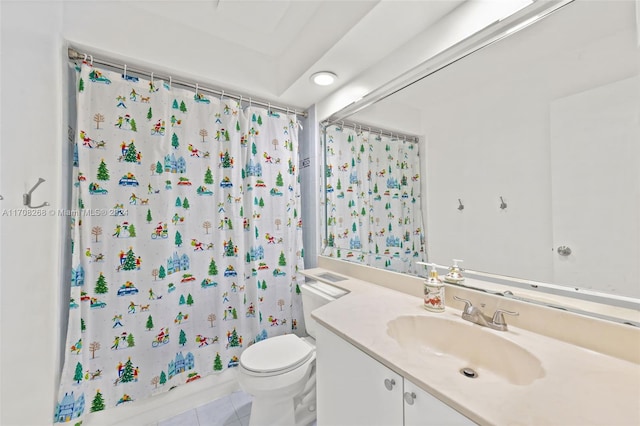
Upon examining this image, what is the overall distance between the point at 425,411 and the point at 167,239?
1574 mm

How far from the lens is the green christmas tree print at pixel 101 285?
137 cm

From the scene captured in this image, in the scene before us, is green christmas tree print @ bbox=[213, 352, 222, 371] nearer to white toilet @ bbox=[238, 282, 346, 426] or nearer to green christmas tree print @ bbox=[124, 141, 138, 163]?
white toilet @ bbox=[238, 282, 346, 426]

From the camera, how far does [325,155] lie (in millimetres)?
1984

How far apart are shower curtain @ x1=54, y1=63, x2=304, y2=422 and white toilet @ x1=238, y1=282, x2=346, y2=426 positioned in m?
0.43

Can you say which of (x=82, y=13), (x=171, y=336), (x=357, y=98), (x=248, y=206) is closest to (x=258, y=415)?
(x=171, y=336)

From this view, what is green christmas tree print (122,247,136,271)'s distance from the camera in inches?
56.7

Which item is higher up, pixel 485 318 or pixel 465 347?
pixel 485 318

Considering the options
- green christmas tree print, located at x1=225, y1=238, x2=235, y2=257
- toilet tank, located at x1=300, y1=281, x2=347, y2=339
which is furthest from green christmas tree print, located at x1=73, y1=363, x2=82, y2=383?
toilet tank, located at x1=300, y1=281, x2=347, y2=339

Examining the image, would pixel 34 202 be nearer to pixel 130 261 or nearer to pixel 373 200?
pixel 130 261

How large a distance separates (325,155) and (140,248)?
1.40m

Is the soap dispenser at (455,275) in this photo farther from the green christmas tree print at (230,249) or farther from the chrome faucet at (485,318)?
the green christmas tree print at (230,249)

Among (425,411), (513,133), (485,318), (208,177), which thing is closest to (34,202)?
(208,177)

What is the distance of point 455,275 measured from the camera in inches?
43.5

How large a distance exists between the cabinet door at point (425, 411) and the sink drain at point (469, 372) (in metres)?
0.29
